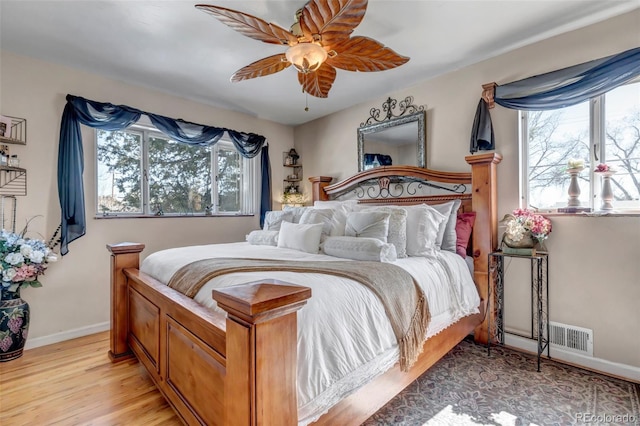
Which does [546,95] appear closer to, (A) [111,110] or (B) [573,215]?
(B) [573,215]

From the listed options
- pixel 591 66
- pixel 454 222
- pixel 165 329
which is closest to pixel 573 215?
pixel 454 222

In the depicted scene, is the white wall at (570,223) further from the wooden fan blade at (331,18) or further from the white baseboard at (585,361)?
the wooden fan blade at (331,18)

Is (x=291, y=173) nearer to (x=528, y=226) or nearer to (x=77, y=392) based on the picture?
(x=528, y=226)

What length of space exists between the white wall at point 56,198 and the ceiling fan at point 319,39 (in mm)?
1819

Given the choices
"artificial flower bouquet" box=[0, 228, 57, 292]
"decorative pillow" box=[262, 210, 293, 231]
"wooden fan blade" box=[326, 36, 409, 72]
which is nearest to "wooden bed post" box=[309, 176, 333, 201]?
"decorative pillow" box=[262, 210, 293, 231]

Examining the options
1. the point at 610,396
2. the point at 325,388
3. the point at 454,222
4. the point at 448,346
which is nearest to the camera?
the point at 325,388

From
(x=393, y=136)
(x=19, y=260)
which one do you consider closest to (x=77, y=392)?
(x=19, y=260)

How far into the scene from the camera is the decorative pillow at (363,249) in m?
1.99

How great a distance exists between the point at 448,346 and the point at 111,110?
3726 millimetres

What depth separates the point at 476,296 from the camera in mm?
2391

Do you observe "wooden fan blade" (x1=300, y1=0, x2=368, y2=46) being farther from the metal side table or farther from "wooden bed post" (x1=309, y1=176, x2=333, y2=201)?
"wooden bed post" (x1=309, y1=176, x2=333, y2=201)

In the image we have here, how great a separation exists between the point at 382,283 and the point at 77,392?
2.11m

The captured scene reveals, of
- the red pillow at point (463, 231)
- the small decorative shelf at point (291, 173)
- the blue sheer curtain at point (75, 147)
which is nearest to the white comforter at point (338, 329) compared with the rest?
the red pillow at point (463, 231)

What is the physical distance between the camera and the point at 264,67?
2.24 meters
